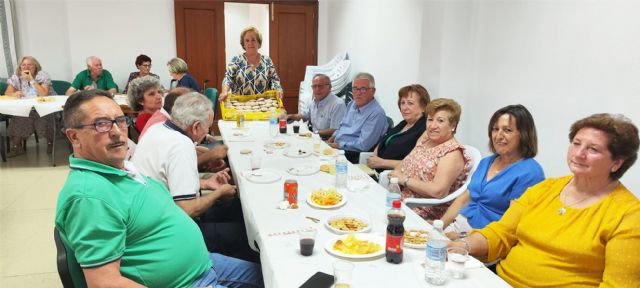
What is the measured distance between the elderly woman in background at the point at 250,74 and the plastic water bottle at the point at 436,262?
12.3 ft

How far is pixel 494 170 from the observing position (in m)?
2.34

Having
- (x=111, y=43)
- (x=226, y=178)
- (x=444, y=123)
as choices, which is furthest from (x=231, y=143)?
(x=111, y=43)

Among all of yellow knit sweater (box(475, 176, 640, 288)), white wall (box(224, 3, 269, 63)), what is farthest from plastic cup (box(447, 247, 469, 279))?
white wall (box(224, 3, 269, 63))

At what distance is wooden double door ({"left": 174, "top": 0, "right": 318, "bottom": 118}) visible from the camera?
7.29 meters

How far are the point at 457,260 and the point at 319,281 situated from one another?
50cm

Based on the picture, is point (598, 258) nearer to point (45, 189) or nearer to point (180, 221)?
point (180, 221)

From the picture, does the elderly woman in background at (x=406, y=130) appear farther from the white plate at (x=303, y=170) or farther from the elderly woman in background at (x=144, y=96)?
the elderly woman in background at (x=144, y=96)

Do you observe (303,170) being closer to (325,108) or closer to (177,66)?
(325,108)

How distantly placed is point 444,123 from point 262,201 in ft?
4.09

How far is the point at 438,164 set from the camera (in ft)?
8.71

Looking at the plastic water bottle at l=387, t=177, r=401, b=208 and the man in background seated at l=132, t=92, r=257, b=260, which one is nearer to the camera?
the plastic water bottle at l=387, t=177, r=401, b=208

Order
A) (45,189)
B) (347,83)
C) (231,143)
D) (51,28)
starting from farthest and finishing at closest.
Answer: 1. (51,28)
2. (347,83)
3. (45,189)
4. (231,143)

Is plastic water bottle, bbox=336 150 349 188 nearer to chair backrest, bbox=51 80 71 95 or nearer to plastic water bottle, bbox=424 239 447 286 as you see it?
plastic water bottle, bbox=424 239 447 286

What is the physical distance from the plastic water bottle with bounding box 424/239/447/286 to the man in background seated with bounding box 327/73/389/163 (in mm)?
2521
